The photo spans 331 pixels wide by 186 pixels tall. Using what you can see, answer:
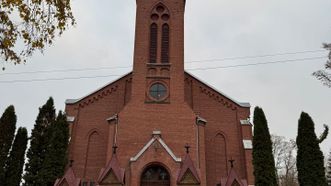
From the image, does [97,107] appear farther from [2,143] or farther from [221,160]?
[221,160]

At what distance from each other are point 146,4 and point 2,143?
46.5ft

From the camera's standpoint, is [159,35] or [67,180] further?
[159,35]

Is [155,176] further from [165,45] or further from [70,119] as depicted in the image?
[165,45]

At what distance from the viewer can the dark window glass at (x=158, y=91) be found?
24656 mm

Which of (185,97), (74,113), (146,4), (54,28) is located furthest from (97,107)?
(54,28)

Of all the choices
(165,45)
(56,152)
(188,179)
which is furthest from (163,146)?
(165,45)

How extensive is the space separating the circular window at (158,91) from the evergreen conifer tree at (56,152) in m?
6.22

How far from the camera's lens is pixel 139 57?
25531 mm

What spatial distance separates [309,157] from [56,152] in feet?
49.0

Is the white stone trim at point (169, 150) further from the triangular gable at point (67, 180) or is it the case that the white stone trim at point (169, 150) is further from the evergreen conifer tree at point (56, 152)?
the evergreen conifer tree at point (56, 152)

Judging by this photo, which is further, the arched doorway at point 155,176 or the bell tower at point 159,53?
the bell tower at point 159,53

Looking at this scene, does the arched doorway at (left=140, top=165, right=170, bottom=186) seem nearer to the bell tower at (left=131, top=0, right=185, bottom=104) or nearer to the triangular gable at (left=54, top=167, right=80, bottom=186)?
the triangular gable at (left=54, top=167, right=80, bottom=186)

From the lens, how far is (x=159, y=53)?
25734 mm

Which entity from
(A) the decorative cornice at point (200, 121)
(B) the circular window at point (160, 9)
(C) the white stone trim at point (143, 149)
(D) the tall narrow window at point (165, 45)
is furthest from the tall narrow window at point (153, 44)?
(C) the white stone trim at point (143, 149)
